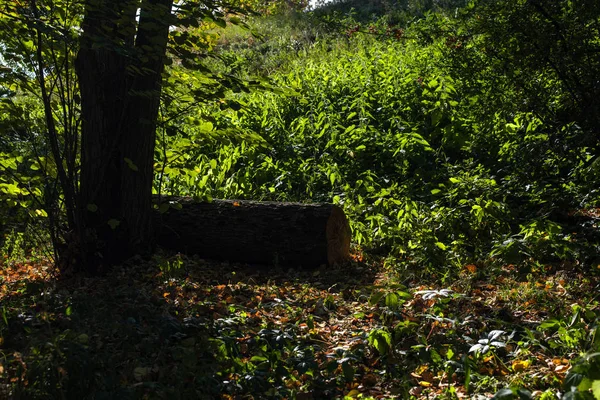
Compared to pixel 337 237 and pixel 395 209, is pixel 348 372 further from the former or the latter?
pixel 395 209

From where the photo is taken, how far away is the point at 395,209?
6.72m

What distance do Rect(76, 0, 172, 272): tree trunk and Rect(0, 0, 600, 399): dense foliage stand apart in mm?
244

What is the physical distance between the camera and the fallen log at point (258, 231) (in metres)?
5.98

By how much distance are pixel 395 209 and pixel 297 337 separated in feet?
9.51

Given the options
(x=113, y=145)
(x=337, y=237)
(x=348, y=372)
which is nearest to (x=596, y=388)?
(x=348, y=372)

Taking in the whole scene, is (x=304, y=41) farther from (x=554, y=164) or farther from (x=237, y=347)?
(x=237, y=347)

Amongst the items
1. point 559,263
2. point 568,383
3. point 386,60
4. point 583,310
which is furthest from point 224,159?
point 568,383

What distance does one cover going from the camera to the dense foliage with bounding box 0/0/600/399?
3.50 metres

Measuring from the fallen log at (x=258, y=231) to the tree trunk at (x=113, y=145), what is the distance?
415 millimetres

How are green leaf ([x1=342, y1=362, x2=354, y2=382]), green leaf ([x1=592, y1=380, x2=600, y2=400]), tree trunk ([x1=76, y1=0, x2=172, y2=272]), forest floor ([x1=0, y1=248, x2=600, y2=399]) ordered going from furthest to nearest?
tree trunk ([x1=76, y1=0, x2=172, y2=272])
green leaf ([x1=342, y1=362, x2=354, y2=382])
forest floor ([x1=0, y1=248, x2=600, y2=399])
green leaf ([x1=592, y1=380, x2=600, y2=400])

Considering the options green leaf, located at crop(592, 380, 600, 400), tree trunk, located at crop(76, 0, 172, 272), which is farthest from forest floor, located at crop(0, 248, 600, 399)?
green leaf, located at crop(592, 380, 600, 400)

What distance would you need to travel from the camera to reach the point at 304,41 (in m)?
14.9

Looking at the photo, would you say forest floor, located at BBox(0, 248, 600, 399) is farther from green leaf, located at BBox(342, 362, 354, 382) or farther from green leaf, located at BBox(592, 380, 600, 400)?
green leaf, located at BBox(592, 380, 600, 400)

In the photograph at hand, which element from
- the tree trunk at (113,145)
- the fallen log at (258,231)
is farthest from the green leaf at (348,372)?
the tree trunk at (113,145)
